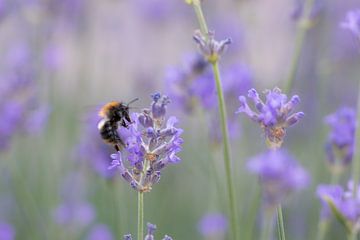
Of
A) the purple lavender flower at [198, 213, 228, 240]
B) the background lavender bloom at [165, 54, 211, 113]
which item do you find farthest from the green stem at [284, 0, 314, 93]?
the purple lavender flower at [198, 213, 228, 240]

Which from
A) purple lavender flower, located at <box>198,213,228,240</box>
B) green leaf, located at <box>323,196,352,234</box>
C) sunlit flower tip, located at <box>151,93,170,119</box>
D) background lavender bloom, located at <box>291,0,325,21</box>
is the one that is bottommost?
green leaf, located at <box>323,196,352,234</box>

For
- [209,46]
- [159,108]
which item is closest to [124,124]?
[209,46]

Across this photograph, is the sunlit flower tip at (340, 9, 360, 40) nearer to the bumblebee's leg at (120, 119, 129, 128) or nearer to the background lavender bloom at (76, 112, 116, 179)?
the bumblebee's leg at (120, 119, 129, 128)

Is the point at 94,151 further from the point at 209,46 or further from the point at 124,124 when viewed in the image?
the point at 209,46

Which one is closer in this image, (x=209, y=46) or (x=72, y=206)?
(x=209, y=46)

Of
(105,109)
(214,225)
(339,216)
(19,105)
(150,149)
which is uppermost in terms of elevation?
(19,105)

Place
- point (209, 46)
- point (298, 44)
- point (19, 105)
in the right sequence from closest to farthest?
1. point (209, 46)
2. point (298, 44)
3. point (19, 105)

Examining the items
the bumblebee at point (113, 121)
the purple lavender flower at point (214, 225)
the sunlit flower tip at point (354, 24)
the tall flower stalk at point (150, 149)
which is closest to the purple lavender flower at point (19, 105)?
the purple lavender flower at point (214, 225)

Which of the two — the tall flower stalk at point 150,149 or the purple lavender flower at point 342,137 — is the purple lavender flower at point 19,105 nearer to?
the purple lavender flower at point 342,137
